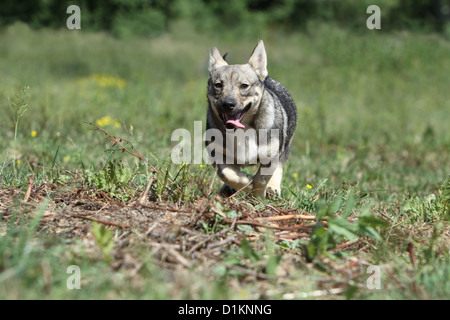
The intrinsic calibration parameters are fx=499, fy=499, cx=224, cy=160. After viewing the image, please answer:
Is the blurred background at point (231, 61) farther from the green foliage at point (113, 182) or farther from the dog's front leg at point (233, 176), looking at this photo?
the dog's front leg at point (233, 176)

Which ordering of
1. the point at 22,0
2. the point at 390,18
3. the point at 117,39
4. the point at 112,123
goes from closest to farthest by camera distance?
the point at 112,123
the point at 22,0
the point at 117,39
the point at 390,18

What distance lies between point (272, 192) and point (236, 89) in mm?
917

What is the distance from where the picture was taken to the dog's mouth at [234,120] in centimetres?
401

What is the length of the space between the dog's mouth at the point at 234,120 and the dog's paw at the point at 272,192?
55cm

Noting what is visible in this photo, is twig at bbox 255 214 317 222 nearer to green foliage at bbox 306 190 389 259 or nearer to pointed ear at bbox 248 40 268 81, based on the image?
green foliage at bbox 306 190 389 259

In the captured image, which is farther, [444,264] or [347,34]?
[347,34]

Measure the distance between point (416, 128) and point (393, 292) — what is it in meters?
6.53

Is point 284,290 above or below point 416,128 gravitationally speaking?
below

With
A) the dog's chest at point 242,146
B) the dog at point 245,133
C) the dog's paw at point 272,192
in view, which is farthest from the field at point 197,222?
the dog's chest at point 242,146

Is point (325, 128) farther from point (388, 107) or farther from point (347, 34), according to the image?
point (347, 34)

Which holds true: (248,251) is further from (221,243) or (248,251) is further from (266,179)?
(266,179)

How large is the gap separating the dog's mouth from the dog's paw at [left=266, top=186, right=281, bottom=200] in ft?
1.81
